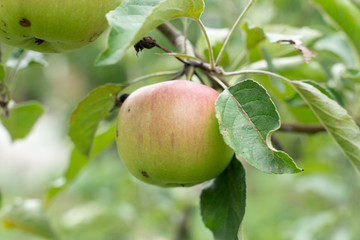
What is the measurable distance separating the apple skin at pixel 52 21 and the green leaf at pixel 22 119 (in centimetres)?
38

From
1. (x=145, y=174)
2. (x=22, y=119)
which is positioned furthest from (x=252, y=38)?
(x=22, y=119)

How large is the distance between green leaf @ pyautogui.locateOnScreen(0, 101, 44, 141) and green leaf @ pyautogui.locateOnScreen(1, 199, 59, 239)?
0.52 feet

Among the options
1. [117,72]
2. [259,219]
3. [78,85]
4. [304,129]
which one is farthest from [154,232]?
[78,85]

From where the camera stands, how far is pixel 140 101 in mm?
625

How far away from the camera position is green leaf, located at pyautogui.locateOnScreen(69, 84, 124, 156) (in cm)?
74

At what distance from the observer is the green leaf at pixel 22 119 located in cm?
97

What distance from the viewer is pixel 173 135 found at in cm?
59

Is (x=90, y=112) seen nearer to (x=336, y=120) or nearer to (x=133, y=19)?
(x=133, y=19)

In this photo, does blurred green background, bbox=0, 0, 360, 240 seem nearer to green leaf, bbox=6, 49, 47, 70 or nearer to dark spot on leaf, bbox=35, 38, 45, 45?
green leaf, bbox=6, 49, 47, 70

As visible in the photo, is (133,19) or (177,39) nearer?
(133,19)

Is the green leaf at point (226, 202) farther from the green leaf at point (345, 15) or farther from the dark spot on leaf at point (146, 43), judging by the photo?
the green leaf at point (345, 15)

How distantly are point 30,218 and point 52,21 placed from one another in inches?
22.0

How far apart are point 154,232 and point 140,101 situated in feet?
4.18

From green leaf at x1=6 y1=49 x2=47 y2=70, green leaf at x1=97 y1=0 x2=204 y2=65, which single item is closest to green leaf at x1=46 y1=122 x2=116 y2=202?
green leaf at x1=6 y1=49 x2=47 y2=70
